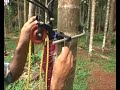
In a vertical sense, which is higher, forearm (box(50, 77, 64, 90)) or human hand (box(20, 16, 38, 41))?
human hand (box(20, 16, 38, 41))

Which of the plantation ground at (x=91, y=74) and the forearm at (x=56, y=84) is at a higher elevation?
the forearm at (x=56, y=84)

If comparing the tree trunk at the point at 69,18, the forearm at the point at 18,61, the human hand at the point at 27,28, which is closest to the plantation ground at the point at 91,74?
the tree trunk at the point at 69,18

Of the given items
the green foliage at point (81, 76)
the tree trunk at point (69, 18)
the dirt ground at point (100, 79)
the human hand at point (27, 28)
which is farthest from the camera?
the dirt ground at point (100, 79)

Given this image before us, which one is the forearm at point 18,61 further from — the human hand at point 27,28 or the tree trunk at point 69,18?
the tree trunk at point 69,18

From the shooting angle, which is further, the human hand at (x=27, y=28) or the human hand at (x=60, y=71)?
the human hand at (x=27, y=28)

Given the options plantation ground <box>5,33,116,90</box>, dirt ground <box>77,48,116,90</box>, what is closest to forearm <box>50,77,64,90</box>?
plantation ground <box>5,33,116,90</box>

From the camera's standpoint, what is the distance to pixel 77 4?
6.91 feet

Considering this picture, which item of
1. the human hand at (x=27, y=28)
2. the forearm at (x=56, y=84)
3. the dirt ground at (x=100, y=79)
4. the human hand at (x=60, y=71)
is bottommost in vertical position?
the dirt ground at (x=100, y=79)

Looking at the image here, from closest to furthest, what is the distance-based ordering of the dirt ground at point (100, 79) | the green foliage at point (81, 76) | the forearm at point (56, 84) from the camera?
the forearm at point (56, 84) → the green foliage at point (81, 76) → the dirt ground at point (100, 79)

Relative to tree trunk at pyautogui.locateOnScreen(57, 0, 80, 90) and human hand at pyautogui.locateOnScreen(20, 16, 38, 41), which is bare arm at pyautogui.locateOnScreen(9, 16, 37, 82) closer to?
human hand at pyautogui.locateOnScreen(20, 16, 38, 41)

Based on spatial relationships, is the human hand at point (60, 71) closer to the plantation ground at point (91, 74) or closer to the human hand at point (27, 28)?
the human hand at point (27, 28)

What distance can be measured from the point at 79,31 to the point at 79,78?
597cm

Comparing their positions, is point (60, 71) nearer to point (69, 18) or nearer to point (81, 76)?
point (69, 18)

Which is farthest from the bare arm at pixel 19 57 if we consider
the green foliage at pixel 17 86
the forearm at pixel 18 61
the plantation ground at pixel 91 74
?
the green foliage at pixel 17 86
